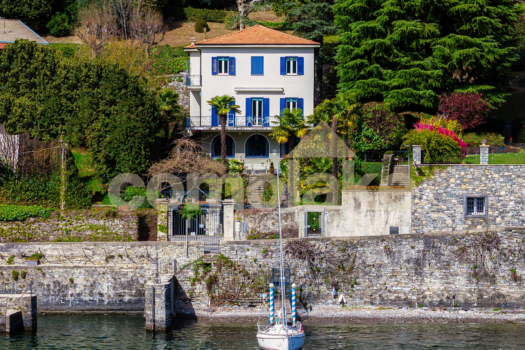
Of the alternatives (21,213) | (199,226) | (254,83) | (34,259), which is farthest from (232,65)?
(34,259)

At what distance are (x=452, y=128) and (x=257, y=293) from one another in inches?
579

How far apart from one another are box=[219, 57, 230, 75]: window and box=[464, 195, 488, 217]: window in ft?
59.7

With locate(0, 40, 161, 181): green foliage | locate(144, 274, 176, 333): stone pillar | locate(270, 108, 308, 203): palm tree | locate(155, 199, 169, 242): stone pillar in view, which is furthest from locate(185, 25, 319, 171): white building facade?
locate(144, 274, 176, 333): stone pillar

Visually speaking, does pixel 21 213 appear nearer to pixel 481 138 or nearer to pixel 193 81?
pixel 193 81

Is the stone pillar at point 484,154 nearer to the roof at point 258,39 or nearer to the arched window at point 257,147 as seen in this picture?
the roof at point 258,39

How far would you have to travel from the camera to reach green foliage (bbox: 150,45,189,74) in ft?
165

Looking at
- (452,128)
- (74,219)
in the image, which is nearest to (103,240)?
(74,219)

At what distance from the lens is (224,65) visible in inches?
1697

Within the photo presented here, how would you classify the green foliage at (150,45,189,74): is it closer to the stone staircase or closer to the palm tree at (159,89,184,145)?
the palm tree at (159,89,184,145)

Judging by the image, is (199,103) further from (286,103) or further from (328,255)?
(328,255)

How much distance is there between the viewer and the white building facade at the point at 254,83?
140ft

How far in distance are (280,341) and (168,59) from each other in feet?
108

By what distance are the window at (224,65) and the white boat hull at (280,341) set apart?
2272 centimetres

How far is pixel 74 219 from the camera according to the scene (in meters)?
32.1
